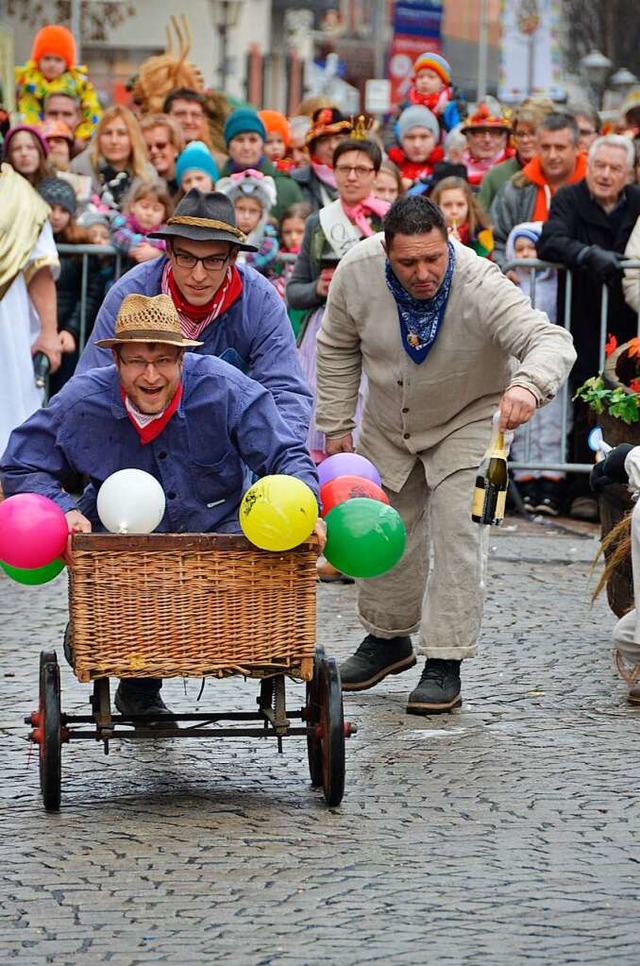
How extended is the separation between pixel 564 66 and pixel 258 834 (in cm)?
6250

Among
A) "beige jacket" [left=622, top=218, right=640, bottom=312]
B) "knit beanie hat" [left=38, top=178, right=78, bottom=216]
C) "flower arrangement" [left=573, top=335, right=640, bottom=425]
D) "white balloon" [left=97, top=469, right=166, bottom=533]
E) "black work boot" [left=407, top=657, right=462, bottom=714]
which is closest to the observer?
"white balloon" [left=97, top=469, right=166, bottom=533]

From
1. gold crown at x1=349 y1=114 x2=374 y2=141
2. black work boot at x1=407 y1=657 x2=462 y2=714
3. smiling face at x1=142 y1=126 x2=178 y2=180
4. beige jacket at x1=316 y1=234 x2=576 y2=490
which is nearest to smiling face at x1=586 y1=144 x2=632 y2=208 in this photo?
gold crown at x1=349 y1=114 x2=374 y2=141

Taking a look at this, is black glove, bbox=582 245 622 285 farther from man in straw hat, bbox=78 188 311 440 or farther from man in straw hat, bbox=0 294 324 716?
man in straw hat, bbox=0 294 324 716

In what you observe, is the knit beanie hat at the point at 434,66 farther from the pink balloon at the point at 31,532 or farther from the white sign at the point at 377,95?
the white sign at the point at 377,95

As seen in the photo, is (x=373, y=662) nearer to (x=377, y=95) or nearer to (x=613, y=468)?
(x=613, y=468)

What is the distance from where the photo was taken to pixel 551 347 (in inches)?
279

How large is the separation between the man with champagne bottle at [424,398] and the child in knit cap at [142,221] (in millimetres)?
4763

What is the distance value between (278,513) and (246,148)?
8006 mm

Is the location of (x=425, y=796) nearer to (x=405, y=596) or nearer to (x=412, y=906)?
(x=412, y=906)

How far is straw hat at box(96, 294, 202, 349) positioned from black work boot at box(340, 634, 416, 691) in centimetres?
235

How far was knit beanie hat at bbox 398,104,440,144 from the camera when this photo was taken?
572 inches

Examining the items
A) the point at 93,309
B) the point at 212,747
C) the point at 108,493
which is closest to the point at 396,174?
the point at 93,309

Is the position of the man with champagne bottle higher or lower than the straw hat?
lower

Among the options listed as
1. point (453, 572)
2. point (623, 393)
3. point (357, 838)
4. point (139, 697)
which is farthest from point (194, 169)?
point (357, 838)
